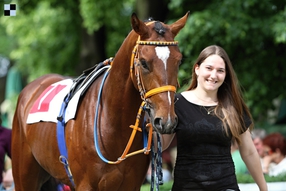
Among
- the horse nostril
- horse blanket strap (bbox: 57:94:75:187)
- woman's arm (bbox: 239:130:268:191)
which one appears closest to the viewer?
the horse nostril

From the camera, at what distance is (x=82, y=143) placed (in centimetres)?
461

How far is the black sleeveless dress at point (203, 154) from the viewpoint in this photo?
4.06 metres

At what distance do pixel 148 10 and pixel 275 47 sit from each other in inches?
123

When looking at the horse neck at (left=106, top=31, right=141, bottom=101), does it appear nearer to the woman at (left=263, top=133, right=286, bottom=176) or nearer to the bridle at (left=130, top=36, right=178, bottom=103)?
the bridle at (left=130, top=36, right=178, bottom=103)

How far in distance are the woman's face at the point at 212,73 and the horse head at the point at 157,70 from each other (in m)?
0.28

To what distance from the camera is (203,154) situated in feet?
13.5

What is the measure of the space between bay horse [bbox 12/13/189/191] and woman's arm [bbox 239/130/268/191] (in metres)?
0.79

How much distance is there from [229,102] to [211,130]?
12.2 inches

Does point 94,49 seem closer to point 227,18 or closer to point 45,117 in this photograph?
point 227,18

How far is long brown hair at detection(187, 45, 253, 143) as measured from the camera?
4102mm

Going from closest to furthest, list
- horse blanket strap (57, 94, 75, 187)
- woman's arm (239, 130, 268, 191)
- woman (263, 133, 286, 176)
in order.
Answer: woman's arm (239, 130, 268, 191) → horse blanket strap (57, 94, 75, 187) → woman (263, 133, 286, 176)

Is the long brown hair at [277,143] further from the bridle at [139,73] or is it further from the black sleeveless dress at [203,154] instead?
the bridle at [139,73]

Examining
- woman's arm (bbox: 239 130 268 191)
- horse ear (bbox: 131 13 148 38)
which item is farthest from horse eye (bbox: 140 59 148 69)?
woman's arm (bbox: 239 130 268 191)

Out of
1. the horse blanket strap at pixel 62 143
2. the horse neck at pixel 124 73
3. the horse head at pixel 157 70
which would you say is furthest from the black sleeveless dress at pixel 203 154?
the horse blanket strap at pixel 62 143
